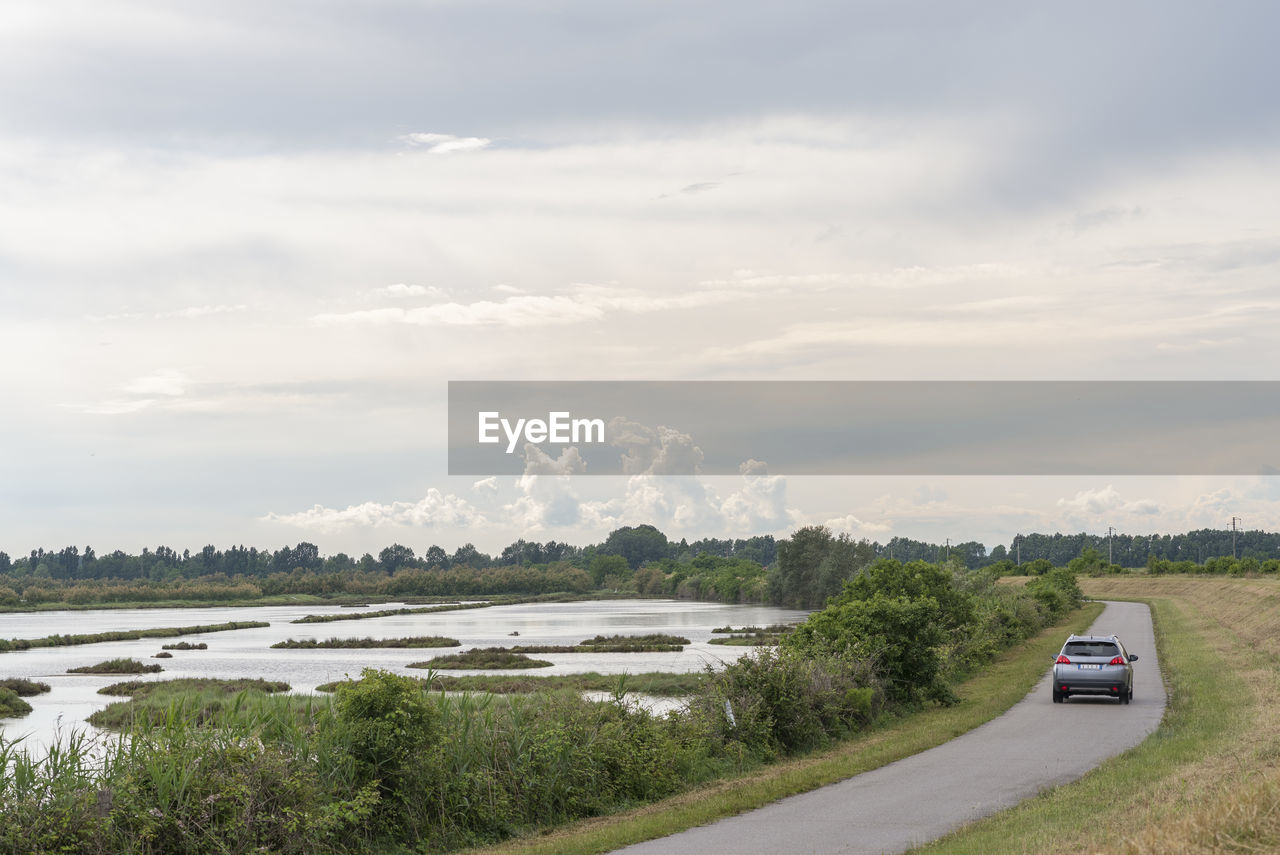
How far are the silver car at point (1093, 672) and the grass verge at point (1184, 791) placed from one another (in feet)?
4.07

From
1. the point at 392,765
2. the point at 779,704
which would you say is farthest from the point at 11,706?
the point at 392,765

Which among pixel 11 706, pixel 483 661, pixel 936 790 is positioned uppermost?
pixel 936 790

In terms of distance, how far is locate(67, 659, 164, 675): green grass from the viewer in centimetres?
6099

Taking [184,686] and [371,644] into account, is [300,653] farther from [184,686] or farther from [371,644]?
[184,686]

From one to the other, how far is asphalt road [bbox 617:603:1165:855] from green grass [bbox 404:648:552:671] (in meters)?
39.9

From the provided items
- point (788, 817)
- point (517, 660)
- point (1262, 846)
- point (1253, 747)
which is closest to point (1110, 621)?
point (517, 660)

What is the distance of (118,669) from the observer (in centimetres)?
6234

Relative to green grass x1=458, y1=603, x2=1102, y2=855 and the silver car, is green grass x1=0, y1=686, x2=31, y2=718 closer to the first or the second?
green grass x1=458, y1=603, x2=1102, y2=855

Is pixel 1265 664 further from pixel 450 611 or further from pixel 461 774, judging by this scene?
pixel 450 611

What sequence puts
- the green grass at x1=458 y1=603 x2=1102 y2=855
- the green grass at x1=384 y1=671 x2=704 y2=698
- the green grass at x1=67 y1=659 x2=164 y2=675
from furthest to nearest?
the green grass at x1=67 y1=659 x2=164 y2=675 → the green grass at x1=384 y1=671 x2=704 y2=698 → the green grass at x1=458 y1=603 x2=1102 y2=855

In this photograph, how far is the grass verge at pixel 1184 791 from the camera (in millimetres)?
8867

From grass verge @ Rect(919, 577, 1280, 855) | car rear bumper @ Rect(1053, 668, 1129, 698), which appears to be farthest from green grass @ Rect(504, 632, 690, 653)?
car rear bumper @ Rect(1053, 668, 1129, 698)

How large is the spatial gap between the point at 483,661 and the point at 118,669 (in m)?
21.3

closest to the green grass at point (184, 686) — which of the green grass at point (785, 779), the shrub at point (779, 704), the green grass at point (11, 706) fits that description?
the green grass at point (11, 706)
